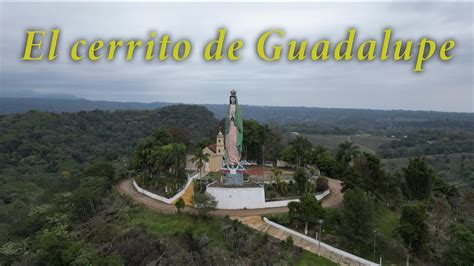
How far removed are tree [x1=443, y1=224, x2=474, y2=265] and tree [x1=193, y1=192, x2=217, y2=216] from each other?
16935 mm

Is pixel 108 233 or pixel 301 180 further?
pixel 301 180

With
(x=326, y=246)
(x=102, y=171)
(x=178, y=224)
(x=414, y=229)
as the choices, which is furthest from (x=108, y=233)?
(x=414, y=229)

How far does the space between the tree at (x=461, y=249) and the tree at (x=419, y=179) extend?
1112cm

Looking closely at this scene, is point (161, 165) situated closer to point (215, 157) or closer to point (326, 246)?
point (215, 157)

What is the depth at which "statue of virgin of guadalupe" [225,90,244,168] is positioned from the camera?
119 ft

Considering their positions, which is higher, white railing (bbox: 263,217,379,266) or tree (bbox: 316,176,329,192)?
tree (bbox: 316,176,329,192)

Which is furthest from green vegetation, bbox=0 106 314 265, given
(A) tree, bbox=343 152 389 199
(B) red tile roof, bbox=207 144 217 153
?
(A) tree, bbox=343 152 389 199

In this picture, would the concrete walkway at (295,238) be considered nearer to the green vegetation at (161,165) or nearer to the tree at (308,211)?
the tree at (308,211)

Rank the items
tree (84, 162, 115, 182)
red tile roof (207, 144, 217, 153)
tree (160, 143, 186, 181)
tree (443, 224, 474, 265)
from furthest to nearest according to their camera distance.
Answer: red tile roof (207, 144, 217, 153) < tree (84, 162, 115, 182) < tree (160, 143, 186, 181) < tree (443, 224, 474, 265)

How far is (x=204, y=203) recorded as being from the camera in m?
29.9

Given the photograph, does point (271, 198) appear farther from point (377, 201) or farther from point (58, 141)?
point (58, 141)

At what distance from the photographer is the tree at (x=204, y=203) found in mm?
29797

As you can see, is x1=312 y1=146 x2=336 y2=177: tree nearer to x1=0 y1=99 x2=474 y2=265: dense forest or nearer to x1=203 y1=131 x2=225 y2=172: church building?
x1=0 y1=99 x2=474 y2=265: dense forest

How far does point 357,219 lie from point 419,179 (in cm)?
1238
